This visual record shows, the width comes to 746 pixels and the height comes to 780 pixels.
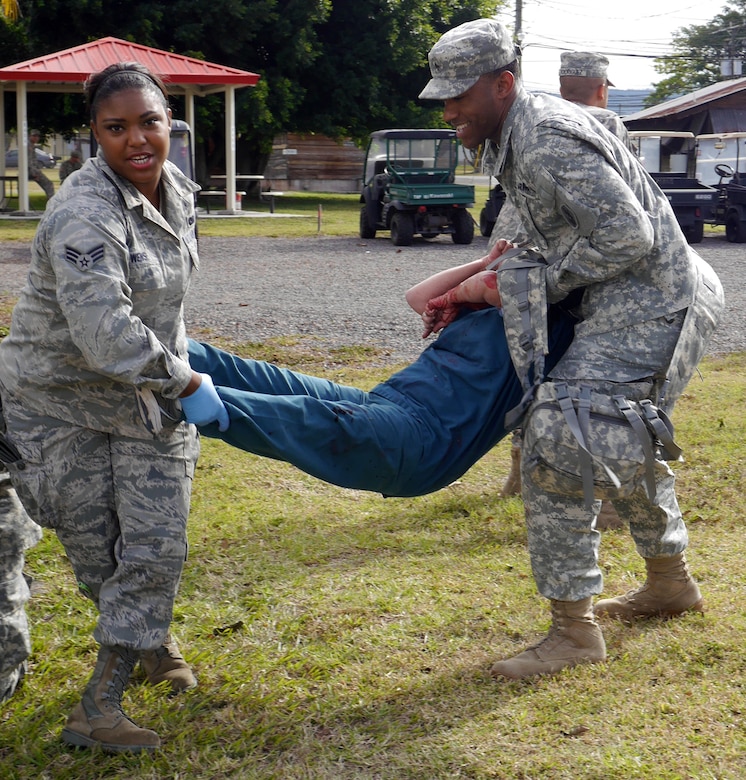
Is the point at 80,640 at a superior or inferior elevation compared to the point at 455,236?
inferior

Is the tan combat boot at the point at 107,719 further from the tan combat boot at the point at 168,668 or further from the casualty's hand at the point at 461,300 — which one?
the casualty's hand at the point at 461,300

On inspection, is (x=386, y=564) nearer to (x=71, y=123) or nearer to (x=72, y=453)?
(x=72, y=453)

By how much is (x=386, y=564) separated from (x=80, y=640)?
1306 millimetres

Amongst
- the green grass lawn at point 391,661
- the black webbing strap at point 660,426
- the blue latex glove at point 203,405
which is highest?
the blue latex glove at point 203,405

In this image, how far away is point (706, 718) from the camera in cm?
313

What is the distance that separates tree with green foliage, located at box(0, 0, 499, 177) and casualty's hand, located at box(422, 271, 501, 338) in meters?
24.6

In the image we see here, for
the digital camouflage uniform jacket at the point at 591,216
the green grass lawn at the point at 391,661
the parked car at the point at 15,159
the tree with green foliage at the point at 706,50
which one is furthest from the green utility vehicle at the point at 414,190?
the tree with green foliage at the point at 706,50

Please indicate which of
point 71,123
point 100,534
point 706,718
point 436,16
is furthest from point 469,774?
point 436,16

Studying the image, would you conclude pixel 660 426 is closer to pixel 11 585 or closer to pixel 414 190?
pixel 11 585

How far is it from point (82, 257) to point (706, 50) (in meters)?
64.8

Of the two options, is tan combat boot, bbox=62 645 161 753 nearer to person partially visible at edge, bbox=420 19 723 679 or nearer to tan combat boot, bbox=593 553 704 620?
person partially visible at edge, bbox=420 19 723 679

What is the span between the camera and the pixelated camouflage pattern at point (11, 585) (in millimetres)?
3160

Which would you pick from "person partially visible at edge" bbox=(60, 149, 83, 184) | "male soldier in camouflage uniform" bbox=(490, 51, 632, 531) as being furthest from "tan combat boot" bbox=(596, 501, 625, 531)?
"person partially visible at edge" bbox=(60, 149, 83, 184)

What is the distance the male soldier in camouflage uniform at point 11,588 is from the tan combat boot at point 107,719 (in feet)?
1.05
